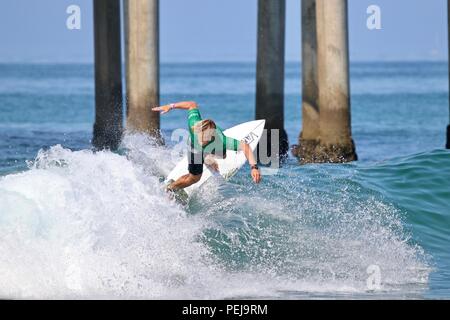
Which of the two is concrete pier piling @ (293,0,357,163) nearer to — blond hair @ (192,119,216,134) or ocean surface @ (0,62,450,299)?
ocean surface @ (0,62,450,299)

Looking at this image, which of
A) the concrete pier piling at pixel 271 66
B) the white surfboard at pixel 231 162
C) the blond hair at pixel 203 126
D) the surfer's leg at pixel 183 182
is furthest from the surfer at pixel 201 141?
the concrete pier piling at pixel 271 66

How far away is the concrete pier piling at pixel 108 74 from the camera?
73.1ft

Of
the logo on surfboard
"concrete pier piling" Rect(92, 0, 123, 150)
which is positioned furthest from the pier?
the logo on surfboard

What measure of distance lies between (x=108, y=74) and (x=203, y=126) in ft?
33.8

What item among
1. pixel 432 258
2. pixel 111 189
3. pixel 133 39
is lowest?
pixel 432 258

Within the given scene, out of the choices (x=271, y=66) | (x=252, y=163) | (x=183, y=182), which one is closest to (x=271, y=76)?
(x=271, y=66)

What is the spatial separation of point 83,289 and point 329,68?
957 centimetres

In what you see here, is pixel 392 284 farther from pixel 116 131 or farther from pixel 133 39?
pixel 116 131

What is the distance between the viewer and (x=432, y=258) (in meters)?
13.2

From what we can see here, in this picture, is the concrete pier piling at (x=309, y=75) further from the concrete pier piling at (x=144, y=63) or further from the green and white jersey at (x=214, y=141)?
the green and white jersey at (x=214, y=141)

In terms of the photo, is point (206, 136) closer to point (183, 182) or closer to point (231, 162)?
point (183, 182)

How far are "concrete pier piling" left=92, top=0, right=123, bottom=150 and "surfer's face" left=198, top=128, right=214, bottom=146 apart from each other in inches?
367

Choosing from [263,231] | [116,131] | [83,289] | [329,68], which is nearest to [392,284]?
[263,231]
